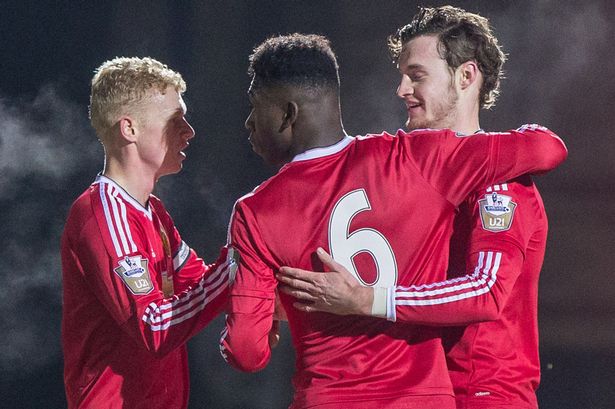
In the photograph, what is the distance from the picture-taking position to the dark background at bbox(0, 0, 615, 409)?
10.5ft

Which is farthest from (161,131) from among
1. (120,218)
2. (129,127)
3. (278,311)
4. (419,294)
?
(419,294)

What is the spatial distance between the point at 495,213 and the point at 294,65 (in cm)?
45

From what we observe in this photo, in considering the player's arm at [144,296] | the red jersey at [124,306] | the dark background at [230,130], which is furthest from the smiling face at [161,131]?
the dark background at [230,130]

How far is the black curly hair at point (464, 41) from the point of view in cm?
201

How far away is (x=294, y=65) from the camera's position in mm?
1621

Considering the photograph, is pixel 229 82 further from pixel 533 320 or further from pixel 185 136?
pixel 533 320

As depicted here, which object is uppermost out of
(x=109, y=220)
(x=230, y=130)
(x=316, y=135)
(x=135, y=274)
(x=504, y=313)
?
(x=230, y=130)

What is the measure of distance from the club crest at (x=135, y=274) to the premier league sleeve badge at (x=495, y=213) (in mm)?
714

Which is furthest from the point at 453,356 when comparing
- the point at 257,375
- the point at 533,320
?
the point at 257,375

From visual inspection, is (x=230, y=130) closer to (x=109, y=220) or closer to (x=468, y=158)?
(x=109, y=220)

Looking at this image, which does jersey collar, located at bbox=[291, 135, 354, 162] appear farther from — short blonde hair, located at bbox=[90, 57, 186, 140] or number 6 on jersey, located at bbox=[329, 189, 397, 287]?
short blonde hair, located at bbox=[90, 57, 186, 140]

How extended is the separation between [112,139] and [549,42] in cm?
186

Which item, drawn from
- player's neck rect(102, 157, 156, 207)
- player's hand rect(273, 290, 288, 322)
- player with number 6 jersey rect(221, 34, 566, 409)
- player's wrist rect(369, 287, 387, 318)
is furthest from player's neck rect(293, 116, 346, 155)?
player's neck rect(102, 157, 156, 207)

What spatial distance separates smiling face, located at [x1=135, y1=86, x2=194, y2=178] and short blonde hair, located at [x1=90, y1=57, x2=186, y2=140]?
21 millimetres
